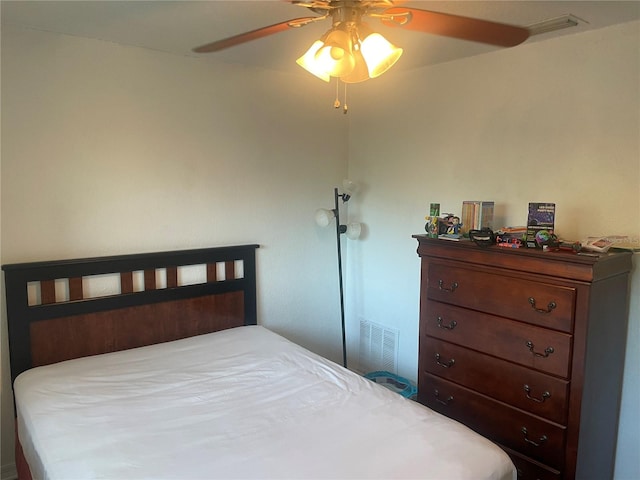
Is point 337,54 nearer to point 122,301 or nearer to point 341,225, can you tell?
point 122,301

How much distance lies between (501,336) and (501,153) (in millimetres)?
1115

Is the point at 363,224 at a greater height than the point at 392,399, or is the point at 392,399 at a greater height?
the point at 363,224

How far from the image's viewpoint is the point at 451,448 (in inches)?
68.6

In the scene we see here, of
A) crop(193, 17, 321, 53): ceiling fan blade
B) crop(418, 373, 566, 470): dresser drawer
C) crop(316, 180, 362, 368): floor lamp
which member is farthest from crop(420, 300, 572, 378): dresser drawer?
crop(193, 17, 321, 53): ceiling fan blade

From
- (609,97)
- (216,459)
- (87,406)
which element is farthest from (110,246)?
(609,97)

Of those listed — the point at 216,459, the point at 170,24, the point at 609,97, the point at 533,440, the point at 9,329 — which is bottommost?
the point at 533,440

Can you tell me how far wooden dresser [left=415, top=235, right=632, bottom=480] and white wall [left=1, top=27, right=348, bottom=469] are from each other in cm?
124

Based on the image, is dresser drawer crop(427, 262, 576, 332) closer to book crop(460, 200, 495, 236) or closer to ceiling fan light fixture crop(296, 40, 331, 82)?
book crop(460, 200, 495, 236)

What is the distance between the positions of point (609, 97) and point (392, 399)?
1.83 meters

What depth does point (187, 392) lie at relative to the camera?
2.22 meters

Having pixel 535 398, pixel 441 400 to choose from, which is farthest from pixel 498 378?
pixel 441 400

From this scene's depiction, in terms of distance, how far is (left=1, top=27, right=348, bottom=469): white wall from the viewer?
8.18 ft

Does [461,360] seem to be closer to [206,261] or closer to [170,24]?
[206,261]

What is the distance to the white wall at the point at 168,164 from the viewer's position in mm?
2492
